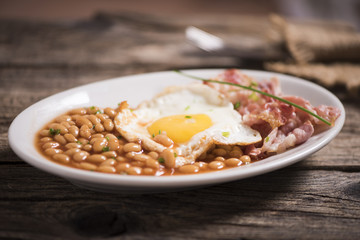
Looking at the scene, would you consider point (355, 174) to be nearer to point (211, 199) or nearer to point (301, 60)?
point (211, 199)

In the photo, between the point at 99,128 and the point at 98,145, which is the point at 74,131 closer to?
the point at 99,128

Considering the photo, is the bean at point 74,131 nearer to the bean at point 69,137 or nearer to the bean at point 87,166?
the bean at point 69,137

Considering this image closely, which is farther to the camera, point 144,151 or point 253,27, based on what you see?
point 253,27

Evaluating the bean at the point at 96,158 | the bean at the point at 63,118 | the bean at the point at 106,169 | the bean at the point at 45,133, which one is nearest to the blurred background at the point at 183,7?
the bean at the point at 63,118

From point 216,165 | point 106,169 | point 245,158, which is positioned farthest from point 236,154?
point 106,169

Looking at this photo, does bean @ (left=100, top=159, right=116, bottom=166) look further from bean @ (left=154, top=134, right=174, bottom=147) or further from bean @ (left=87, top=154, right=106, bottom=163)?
bean @ (left=154, top=134, right=174, bottom=147)

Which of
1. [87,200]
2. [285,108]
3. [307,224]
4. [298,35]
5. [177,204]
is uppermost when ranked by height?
[298,35]

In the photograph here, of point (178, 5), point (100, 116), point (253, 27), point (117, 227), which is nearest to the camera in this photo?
point (117, 227)

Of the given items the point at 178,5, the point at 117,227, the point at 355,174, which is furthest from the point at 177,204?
the point at 178,5

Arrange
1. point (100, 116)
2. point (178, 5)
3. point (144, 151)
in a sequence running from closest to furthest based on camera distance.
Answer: point (144, 151) → point (100, 116) → point (178, 5)
